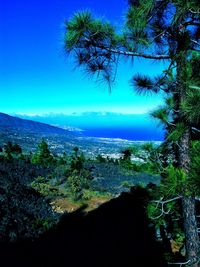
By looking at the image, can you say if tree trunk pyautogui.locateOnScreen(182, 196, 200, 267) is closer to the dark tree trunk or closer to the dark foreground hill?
the dark tree trunk

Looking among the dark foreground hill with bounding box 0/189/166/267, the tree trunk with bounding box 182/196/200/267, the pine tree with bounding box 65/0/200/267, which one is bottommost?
the dark foreground hill with bounding box 0/189/166/267

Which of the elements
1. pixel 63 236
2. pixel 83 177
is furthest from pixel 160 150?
pixel 83 177

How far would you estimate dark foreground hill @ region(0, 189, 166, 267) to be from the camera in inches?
562

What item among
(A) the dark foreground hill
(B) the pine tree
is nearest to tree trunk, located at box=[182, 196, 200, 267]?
(B) the pine tree

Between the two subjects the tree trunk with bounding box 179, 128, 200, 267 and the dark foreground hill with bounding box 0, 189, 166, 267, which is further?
the dark foreground hill with bounding box 0, 189, 166, 267

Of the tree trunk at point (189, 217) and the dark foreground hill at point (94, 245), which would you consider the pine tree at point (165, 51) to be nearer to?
the tree trunk at point (189, 217)

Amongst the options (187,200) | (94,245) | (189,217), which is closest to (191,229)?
(189,217)

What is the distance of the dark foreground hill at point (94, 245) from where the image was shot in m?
14.3

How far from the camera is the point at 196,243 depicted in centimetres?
848

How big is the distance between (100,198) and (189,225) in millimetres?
17821

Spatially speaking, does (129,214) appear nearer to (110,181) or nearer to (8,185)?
(8,185)

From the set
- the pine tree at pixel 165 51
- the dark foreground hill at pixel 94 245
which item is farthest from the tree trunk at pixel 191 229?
the dark foreground hill at pixel 94 245

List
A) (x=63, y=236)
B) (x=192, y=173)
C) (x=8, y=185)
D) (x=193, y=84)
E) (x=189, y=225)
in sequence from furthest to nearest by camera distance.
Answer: (x=8, y=185), (x=63, y=236), (x=189, y=225), (x=193, y=84), (x=192, y=173)

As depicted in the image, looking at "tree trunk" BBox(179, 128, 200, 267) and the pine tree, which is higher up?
the pine tree
